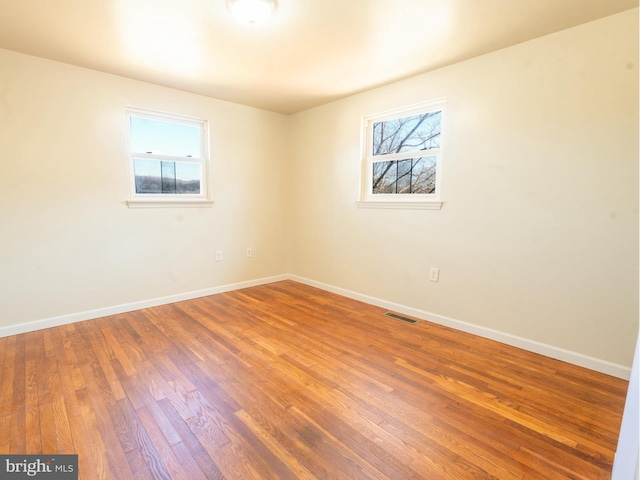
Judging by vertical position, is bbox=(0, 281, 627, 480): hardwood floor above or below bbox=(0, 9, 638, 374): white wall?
below

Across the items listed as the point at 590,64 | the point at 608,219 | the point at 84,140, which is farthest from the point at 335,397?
the point at 84,140

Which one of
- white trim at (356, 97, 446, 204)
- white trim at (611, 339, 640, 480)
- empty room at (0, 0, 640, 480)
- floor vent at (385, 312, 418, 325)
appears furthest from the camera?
floor vent at (385, 312, 418, 325)

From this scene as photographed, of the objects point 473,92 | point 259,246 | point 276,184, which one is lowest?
point 259,246

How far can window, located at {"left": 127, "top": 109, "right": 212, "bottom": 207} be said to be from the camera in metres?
3.23

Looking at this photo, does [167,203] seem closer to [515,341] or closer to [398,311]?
[398,311]

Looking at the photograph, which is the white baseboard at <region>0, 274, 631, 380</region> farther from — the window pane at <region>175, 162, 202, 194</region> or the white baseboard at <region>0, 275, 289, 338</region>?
the window pane at <region>175, 162, 202, 194</region>

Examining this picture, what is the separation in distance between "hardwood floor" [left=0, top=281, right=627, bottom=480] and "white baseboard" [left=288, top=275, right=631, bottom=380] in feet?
0.29

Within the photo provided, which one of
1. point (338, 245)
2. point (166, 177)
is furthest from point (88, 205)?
point (338, 245)

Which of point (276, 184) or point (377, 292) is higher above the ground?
point (276, 184)

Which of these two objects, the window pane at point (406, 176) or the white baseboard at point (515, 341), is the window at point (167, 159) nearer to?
the window pane at point (406, 176)

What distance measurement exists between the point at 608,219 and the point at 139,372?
334cm

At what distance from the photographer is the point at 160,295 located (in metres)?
3.47

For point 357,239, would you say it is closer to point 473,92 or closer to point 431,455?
point 473,92

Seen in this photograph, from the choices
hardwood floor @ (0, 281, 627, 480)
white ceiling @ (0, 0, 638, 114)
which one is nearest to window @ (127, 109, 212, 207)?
white ceiling @ (0, 0, 638, 114)
